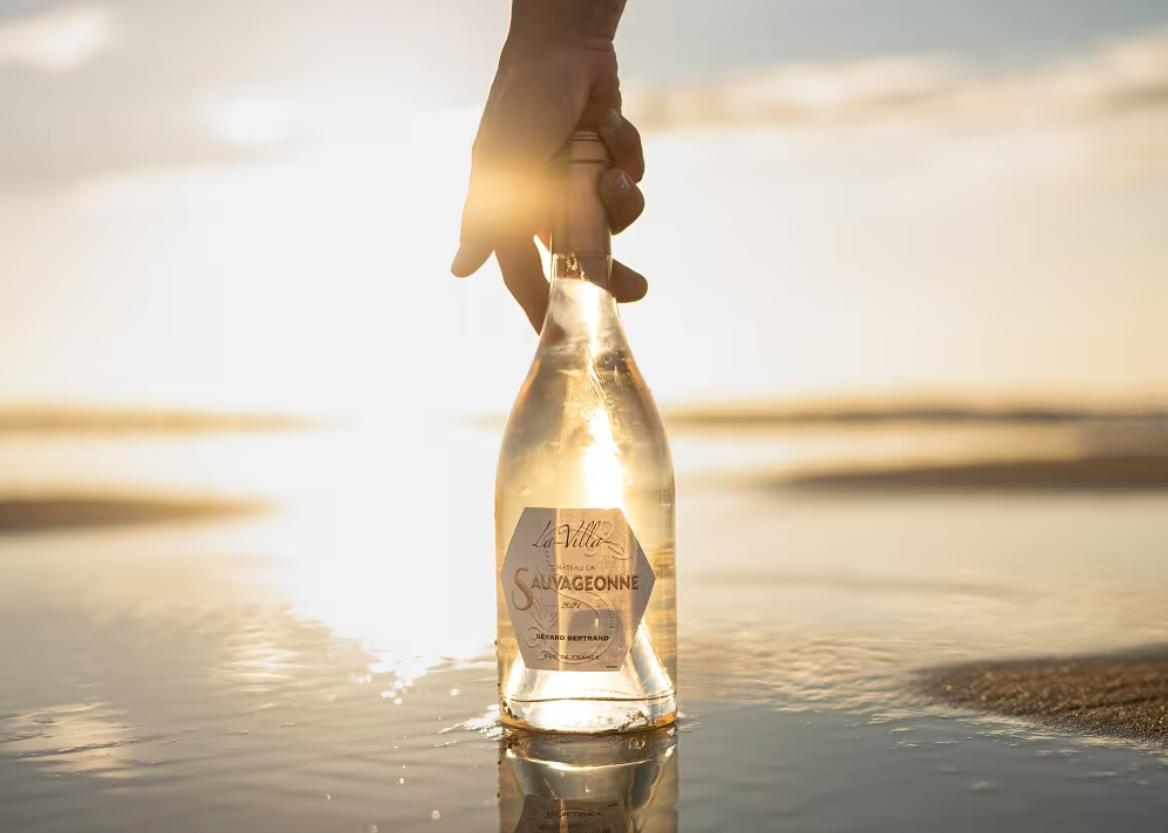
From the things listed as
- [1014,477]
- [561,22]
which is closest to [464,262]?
[561,22]

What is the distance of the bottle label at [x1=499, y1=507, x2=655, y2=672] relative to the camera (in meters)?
1.68

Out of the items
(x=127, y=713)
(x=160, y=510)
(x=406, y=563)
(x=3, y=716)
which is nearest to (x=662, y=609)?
(x=127, y=713)

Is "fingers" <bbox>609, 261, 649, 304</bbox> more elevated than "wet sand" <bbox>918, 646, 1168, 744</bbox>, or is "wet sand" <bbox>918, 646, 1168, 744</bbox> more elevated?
"fingers" <bbox>609, 261, 649, 304</bbox>

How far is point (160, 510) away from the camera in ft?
21.4

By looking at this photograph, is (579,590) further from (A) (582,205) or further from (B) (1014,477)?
(B) (1014,477)

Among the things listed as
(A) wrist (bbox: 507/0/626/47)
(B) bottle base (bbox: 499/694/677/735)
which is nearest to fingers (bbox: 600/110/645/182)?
(A) wrist (bbox: 507/0/626/47)

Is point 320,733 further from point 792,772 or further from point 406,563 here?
point 406,563

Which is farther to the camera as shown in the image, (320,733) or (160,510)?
(160,510)

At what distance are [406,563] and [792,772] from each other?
108 inches

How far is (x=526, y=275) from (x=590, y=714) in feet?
2.21

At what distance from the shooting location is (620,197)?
177cm

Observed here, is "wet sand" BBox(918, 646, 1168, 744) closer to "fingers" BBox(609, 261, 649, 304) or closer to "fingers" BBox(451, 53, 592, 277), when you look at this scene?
"fingers" BBox(609, 261, 649, 304)

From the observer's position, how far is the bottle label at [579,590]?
1676mm

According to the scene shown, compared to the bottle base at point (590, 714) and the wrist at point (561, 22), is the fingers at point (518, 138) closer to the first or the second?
the wrist at point (561, 22)
